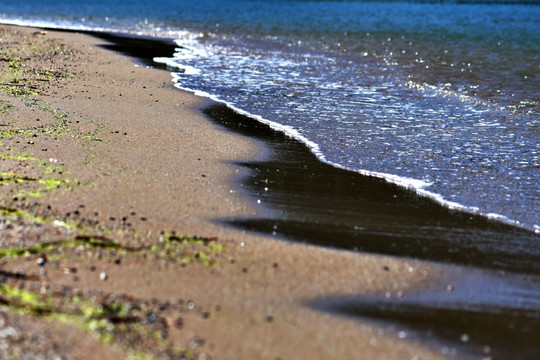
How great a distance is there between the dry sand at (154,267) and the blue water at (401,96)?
6.44ft

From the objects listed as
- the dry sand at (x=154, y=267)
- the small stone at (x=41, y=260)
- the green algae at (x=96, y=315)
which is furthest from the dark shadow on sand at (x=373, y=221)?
the green algae at (x=96, y=315)

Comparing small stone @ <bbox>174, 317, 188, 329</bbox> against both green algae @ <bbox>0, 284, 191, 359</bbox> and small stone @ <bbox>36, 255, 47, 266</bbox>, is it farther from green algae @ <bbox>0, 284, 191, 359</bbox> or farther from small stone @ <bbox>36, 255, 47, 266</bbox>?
small stone @ <bbox>36, 255, 47, 266</bbox>

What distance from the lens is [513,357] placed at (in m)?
3.99

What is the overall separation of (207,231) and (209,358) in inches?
75.4

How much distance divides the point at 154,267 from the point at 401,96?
929cm

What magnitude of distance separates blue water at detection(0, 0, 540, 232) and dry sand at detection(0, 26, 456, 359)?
77.3 inches

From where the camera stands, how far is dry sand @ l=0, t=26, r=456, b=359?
387cm

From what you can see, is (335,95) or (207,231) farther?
(335,95)

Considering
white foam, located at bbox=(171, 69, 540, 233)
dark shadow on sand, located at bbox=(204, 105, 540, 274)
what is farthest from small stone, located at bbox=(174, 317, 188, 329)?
white foam, located at bbox=(171, 69, 540, 233)

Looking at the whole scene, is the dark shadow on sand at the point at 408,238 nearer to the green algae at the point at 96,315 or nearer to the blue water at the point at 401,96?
the blue water at the point at 401,96

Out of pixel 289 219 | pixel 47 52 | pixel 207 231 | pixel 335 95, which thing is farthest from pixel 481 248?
pixel 47 52

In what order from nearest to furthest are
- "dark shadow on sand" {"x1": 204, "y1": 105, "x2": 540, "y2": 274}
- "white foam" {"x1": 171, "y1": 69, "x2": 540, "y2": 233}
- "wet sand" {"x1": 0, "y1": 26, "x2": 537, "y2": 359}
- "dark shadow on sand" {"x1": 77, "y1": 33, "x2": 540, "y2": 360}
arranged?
1. "wet sand" {"x1": 0, "y1": 26, "x2": 537, "y2": 359}
2. "dark shadow on sand" {"x1": 77, "y1": 33, "x2": 540, "y2": 360}
3. "dark shadow on sand" {"x1": 204, "y1": 105, "x2": 540, "y2": 274}
4. "white foam" {"x1": 171, "y1": 69, "x2": 540, "y2": 233}

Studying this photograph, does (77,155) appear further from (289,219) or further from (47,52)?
(47,52)

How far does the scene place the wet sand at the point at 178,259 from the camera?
12.9 ft
